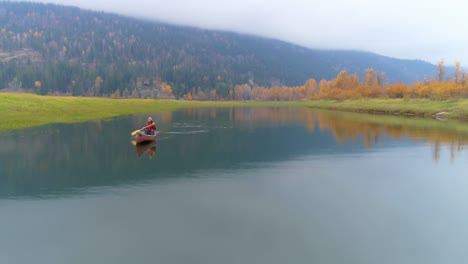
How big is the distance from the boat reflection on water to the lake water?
0.49 metres

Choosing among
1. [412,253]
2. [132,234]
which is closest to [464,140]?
[412,253]

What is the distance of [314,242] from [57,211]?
14.7 m

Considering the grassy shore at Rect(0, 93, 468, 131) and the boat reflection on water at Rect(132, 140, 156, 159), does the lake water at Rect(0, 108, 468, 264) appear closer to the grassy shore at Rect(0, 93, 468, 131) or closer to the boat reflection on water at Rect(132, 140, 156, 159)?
the boat reflection on water at Rect(132, 140, 156, 159)

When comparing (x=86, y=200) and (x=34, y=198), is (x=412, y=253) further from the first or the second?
(x=34, y=198)

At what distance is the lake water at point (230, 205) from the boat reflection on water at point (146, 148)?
488mm

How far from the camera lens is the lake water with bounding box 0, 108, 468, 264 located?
15.7m

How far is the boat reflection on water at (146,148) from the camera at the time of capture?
38.7 metres

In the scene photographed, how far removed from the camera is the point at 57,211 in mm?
20500

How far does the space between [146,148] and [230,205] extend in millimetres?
23212

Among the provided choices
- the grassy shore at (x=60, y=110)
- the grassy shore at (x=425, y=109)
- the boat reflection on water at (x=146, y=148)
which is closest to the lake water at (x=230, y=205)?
the boat reflection on water at (x=146, y=148)

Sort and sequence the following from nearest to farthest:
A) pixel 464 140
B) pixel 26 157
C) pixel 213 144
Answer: pixel 26 157, pixel 213 144, pixel 464 140

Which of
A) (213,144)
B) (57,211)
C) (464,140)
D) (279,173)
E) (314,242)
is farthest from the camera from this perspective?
(464,140)

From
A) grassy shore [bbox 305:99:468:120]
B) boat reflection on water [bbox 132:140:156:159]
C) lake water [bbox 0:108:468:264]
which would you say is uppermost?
grassy shore [bbox 305:99:468:120]

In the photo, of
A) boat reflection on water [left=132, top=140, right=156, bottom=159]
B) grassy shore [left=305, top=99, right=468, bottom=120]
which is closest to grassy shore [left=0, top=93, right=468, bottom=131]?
grassy shore [left=305, top=99, right=468, bottom=120]
